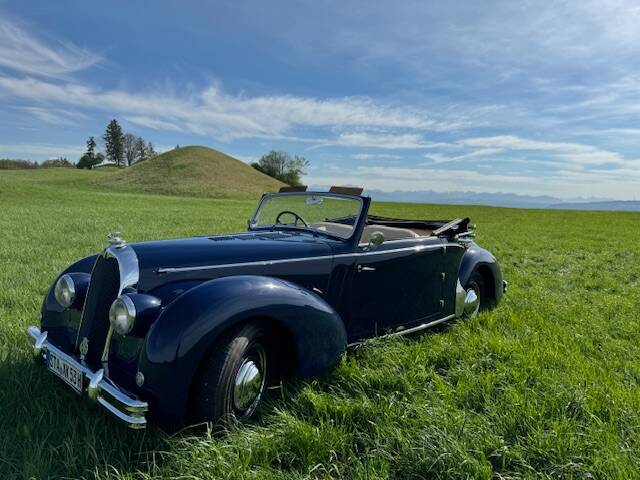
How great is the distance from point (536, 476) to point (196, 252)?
2486mm

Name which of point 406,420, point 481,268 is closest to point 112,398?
point 406,420

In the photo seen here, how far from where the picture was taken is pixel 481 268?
210 inches

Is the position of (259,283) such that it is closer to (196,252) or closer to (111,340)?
(196,252)

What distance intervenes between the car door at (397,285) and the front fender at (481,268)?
480 mm

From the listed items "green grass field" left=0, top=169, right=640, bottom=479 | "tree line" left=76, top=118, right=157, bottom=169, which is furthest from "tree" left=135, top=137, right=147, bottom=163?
"green grass field" left=0, top=169, right=640, bottom=479

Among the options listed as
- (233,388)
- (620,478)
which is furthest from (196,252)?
(620,478)

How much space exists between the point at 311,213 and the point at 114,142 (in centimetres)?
11675

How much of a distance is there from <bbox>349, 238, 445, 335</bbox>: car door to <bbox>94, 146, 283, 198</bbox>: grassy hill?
5270cm

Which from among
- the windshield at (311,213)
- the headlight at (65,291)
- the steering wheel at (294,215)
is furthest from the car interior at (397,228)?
the headlight at (65,291)

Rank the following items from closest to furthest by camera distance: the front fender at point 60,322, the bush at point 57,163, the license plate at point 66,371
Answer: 1. the license plate at point 66,371
2. the front fender at point 60,322
3. the bush at point 57,163

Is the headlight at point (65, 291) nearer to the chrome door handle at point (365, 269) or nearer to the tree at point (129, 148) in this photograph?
the chrome door handle at point (365, 269)

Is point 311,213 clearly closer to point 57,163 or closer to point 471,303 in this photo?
point 471,303

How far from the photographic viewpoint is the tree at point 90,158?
108188 millimetres

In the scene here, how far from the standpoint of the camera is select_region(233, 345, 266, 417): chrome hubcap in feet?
8.60
